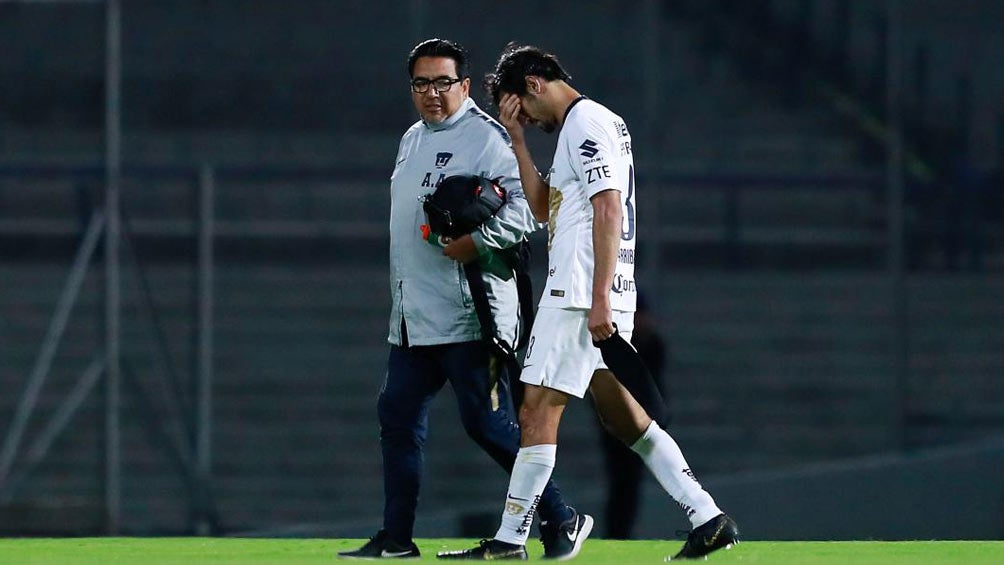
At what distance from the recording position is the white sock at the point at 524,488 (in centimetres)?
527

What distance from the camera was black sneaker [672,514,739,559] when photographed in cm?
532

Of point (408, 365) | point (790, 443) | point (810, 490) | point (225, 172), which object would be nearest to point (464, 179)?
point (408, 365)

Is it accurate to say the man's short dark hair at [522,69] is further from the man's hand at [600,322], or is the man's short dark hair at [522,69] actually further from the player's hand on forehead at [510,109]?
the man's hand at [600,322]

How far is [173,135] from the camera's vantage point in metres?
12.6

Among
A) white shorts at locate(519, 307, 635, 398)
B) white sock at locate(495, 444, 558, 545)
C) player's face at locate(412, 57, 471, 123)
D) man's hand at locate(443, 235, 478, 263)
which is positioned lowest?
white sock at locate(495, 444, 558, 545)

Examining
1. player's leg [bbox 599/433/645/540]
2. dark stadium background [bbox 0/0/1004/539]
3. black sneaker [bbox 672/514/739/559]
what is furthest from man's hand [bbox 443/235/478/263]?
dark stadium background [bbox 0/0/1004/539]

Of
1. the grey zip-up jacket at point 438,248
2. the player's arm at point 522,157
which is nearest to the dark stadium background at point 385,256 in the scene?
the grey zip-up jacket at point 438,248

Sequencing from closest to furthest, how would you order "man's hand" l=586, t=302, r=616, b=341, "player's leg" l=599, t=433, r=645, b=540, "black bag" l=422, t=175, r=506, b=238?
"man's hand" l=586, t=302, r=616, b=341 < "black bag" l=422, t=175, r=506, b=238 < "player's leg" l=599, t=433, r=645, b=540

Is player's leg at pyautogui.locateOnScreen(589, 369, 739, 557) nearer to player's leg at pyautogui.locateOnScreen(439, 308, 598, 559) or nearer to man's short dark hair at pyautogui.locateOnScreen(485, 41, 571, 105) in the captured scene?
player's leg at pyautogui.locateOnScreen(439, 308, 598, 559)

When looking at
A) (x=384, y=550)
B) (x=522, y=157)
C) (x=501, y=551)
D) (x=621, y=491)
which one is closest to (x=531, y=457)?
(x=501, y=551)

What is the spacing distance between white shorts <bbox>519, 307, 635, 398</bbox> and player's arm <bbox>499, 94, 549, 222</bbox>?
30cm

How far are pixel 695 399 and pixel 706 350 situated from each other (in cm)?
39

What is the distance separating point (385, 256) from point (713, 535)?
238 inches

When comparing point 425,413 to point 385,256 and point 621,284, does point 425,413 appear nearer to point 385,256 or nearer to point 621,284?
point 621,284
